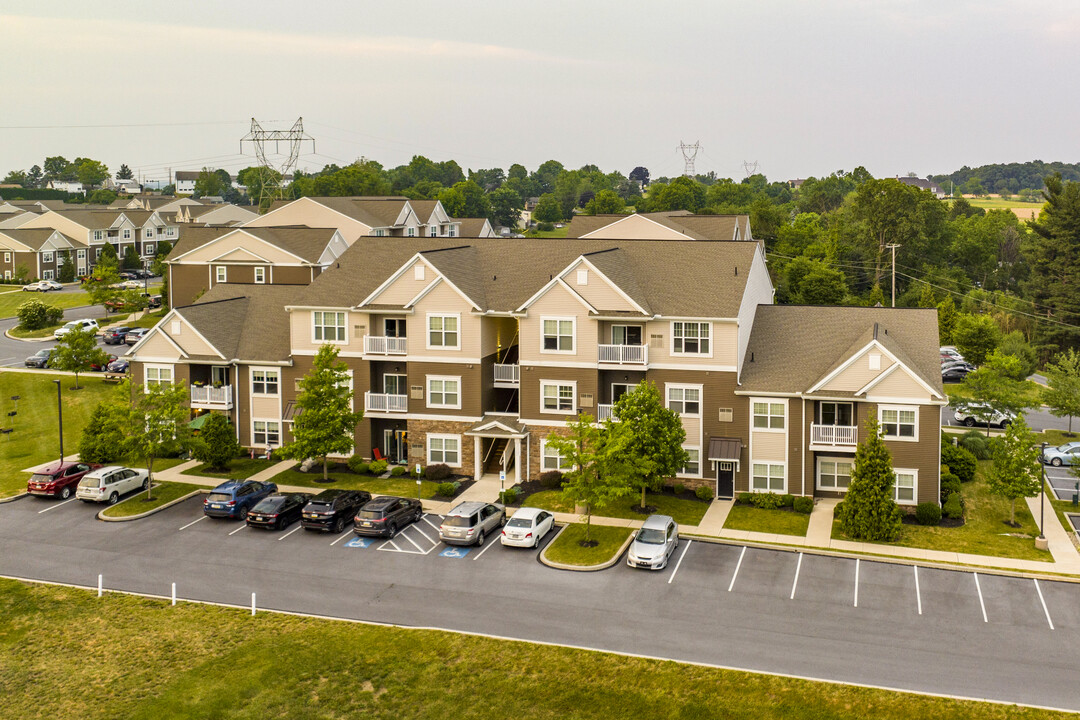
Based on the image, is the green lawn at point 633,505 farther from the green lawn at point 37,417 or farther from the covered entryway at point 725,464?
the green lawn at point 37,417

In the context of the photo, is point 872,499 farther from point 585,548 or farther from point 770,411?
point 585,548

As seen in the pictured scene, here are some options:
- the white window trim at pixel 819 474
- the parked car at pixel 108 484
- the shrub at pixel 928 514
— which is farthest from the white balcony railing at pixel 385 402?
the shrub at pixel 928 514

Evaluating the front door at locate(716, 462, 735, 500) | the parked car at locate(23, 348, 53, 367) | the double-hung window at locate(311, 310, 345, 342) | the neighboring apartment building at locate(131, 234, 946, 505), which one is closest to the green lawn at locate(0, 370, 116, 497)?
the parked car at locate(23, 348, 53, 367)

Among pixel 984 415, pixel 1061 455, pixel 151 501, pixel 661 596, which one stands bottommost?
pixel 661 596

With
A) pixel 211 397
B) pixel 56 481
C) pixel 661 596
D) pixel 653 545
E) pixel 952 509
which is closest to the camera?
pixel 661 596

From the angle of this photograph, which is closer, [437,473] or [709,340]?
[709,340]

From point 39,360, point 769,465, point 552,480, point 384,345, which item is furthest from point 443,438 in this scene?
point 39,360

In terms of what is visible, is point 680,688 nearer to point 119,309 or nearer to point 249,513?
point 249,513

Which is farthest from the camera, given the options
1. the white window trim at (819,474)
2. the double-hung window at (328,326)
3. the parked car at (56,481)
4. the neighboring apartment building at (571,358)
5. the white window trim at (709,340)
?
the double-hung window at (328,326)
